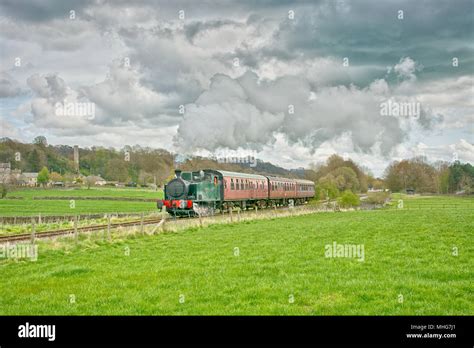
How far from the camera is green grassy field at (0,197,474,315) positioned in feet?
28.2

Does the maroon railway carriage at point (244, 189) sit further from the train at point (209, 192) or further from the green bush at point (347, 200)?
the green bush at point (347, 200)

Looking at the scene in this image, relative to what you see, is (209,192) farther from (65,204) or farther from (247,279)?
(65,204)

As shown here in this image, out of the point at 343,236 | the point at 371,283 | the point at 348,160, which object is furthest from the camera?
the point at 348,160

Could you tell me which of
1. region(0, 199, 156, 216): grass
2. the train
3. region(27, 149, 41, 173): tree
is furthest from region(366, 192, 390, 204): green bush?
region(27, 149, 41, 173): tree

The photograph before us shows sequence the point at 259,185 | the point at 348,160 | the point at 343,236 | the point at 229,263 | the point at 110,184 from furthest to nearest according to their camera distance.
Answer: the point at 110,184
the point at 348,160
the point at 259,185
the point at 343,236
the point at 229,263

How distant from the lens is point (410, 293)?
9.12 metres

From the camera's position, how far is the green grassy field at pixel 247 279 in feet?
28.2

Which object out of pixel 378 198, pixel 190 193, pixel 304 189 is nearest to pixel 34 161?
pixel 304 189

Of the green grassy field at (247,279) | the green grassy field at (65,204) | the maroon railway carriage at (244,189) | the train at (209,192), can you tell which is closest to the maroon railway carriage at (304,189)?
the maroon railway carriage at (244,189)

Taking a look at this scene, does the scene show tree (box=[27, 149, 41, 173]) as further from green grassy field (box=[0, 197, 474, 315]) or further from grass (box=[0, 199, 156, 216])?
green grassy field (box=[0, 197, 474, 315])

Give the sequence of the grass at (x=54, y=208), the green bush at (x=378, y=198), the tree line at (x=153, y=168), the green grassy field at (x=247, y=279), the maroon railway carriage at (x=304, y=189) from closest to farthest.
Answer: the green grassy field at (x=247, y=279) < the grass at (x=54, y=208) < the maroon railway carriage at (x=304, y=189) < the green bush at (x=378, y=198) < the tree line at (x=153, y=168)
